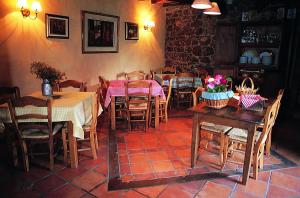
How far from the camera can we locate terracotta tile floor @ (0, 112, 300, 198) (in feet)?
7.87

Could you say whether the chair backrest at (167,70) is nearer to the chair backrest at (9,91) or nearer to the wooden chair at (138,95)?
the wooden chair at (138,95)

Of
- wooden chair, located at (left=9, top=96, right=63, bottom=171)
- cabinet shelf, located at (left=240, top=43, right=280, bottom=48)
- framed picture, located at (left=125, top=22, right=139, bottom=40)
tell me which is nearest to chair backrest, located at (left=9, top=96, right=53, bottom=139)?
wooden chair, located at (left=9, top=96, right=63, bottom=171)

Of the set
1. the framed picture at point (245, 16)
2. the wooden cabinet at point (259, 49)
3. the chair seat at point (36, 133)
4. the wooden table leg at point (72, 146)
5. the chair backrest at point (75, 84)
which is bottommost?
the wooden table leg at point (72, 146)

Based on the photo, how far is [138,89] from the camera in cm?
401

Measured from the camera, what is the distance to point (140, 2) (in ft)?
20.2

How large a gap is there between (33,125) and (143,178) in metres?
1.39

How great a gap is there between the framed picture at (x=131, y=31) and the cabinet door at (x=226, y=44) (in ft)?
6.75

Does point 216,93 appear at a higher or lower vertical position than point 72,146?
higher

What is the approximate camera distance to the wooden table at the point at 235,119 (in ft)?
7.84

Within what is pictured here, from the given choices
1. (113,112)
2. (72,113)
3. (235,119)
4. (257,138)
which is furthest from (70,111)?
(257,138)

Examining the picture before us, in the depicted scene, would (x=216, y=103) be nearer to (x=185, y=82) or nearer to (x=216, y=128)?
(x=216, y=128)

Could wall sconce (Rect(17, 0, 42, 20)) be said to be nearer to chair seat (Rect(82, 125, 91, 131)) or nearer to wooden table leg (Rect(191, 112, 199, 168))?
chair seat (Rect(82, 125, 91, 131))

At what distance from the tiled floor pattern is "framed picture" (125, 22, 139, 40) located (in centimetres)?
281

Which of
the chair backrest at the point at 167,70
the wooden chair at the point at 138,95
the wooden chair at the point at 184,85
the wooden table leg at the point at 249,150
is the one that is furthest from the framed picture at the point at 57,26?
the wooden table leg at the point at 249,150
